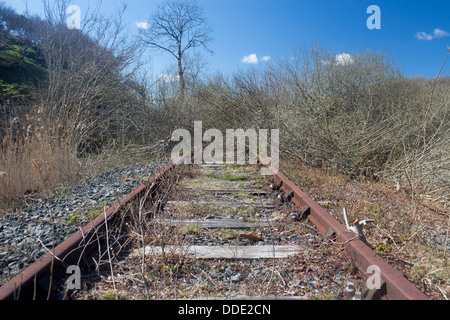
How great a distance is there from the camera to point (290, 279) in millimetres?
2211

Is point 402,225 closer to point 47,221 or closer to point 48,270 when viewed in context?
point 48,270

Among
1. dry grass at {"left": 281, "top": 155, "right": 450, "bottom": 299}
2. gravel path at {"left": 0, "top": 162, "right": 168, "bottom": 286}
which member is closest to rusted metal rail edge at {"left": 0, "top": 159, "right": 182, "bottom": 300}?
gravel path at {"left": 0, "top": 162, "right": 168, "bottom": 286}

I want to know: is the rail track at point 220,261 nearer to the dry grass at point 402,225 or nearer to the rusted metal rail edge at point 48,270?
the rusted metal rail edge at point 48,270

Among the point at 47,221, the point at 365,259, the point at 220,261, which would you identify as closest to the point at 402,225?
the point at 365,259

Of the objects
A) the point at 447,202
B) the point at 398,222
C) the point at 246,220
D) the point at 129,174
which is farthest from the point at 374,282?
the point at 129,174

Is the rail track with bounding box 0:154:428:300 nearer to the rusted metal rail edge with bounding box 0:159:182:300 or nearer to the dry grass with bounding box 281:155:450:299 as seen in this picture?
the rusted metal rail edge with bounding box 0:159:182:300

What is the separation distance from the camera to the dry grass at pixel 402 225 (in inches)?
86.2

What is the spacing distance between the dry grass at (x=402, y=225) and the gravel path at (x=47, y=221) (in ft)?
8.22

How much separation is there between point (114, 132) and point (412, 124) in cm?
859

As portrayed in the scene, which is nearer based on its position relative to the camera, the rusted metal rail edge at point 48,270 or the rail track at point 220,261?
the rusted metal rail edge at point 48,270

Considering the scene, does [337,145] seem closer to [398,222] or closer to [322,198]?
[322,198]

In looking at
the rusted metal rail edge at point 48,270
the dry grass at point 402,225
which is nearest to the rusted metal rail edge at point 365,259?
the dry grass at point 402,225

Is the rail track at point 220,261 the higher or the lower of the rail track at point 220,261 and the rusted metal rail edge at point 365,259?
the lower

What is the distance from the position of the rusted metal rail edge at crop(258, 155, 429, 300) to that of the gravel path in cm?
210
